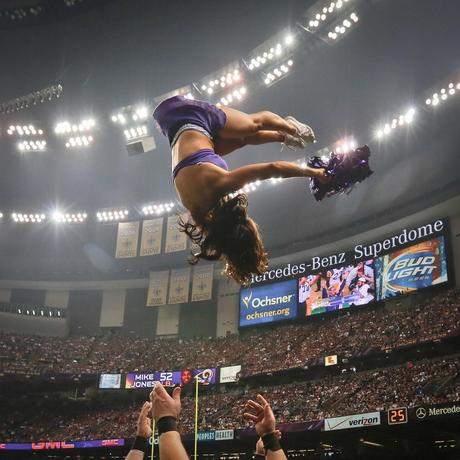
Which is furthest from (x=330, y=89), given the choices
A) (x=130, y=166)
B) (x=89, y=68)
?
(x=130, y=166)

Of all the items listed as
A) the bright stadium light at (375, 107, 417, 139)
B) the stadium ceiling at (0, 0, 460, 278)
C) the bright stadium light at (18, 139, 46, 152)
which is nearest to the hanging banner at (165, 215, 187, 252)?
the stadium ceiling at (0, 0, 460, 278)

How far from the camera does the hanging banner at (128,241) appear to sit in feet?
100.0

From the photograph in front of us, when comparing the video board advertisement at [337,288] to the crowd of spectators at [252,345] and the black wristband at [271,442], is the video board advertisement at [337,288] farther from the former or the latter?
the black wristband at [271,442]

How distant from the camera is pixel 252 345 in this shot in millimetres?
31484

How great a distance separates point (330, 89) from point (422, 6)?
575cm

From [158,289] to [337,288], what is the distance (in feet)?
38.8

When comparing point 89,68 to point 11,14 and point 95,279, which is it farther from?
point 95,279

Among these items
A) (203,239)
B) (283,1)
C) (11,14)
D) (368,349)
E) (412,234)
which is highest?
(283,1)

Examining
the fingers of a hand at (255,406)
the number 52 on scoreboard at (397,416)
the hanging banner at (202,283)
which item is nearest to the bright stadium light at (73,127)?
the hanging banner at (202,283)

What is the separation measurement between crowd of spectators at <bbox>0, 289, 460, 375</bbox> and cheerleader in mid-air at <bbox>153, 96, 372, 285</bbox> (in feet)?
64.3

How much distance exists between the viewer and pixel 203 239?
4.07 meters

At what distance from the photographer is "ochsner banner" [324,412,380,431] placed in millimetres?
19094

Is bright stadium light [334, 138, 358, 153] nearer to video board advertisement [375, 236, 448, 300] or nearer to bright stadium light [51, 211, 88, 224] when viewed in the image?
video board advertisement [375, 236, 448, 300]

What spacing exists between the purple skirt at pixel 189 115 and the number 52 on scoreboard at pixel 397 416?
652 inches
